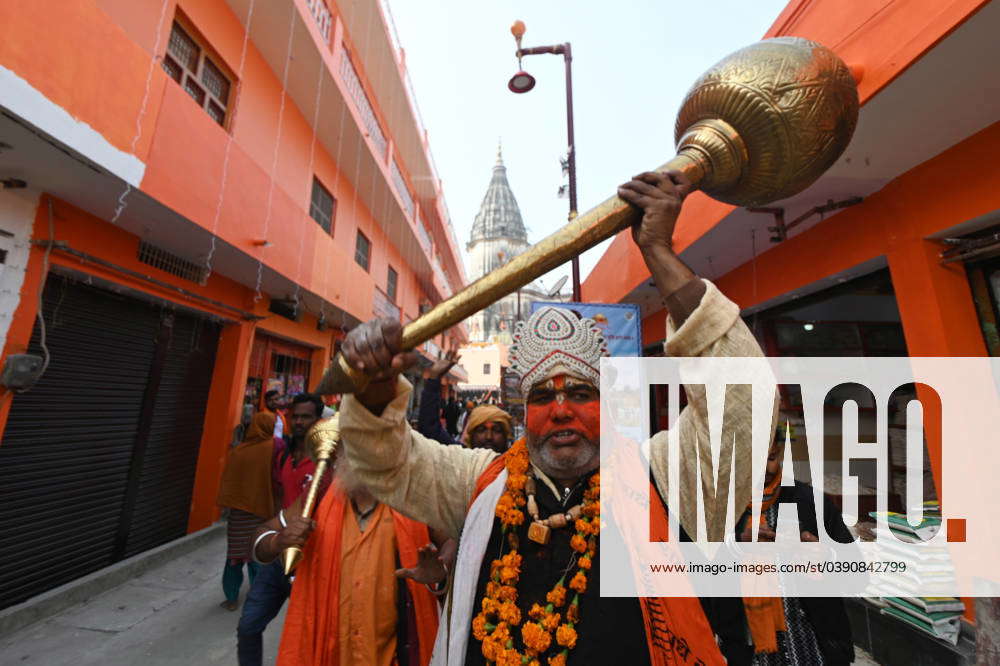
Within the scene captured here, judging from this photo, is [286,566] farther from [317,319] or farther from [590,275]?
[590,275]

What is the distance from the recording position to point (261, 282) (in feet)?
21.7

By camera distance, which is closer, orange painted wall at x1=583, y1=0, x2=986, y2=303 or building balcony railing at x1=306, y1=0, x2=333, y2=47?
orange painted wall at x1=583, y1=0, x2=986, y2=303

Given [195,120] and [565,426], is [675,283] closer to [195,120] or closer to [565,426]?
[565,426]

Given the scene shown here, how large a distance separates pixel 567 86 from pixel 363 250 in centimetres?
640

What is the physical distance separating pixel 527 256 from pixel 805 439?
21.0ft

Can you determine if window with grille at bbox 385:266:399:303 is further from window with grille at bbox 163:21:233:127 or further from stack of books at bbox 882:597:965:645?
stack of books at bbox 882:597:965:645

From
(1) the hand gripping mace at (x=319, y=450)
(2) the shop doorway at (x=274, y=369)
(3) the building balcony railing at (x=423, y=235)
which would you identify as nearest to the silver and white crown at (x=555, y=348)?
(1) the hand gripping mace at (x=319, y=450)

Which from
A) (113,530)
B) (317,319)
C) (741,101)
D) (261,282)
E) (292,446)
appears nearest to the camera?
(741,101)

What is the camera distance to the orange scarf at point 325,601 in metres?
2.15

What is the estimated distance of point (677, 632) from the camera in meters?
1.17

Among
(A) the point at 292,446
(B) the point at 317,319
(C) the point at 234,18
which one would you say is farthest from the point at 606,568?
(B) the point at 317,319

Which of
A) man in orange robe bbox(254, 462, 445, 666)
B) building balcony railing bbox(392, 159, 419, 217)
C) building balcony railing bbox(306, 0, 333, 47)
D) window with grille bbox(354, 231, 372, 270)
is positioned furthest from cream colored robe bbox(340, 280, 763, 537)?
building balcony railing bbox(392, 159, 419, 217)

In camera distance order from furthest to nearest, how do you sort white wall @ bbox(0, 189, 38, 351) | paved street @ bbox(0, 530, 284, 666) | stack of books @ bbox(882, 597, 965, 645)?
white wall @ bbox(0, 189, 38, 351)
paved street @ bbox(0, 530, 284, 666)
stack of books @ bbox(882, 597, 965, 645)

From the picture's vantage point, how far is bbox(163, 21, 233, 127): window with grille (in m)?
5.09
